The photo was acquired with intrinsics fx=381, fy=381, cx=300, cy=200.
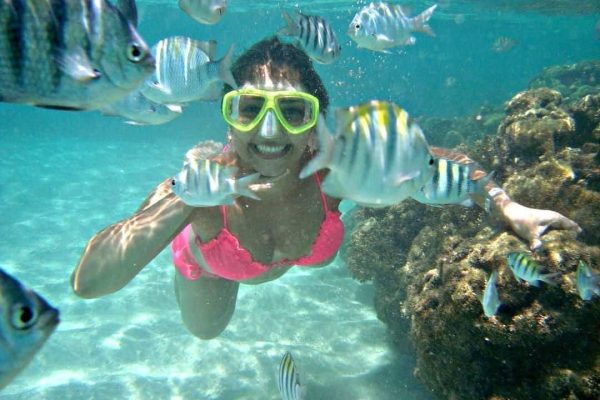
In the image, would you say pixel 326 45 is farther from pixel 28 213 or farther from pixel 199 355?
pixel 28 213

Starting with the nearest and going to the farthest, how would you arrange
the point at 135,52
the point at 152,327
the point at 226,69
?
1. the point at 135,52
2. the point at 226,69
3. the point at 152,327

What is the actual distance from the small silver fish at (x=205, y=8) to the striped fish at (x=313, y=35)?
0.72m

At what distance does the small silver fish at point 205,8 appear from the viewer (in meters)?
4.22

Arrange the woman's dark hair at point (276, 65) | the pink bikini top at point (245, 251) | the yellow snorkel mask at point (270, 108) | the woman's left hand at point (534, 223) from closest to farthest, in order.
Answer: the yellow snorkel mask at point (270, 108) < the woman's dark hair at point (276, 65) < the woman's left hand at point (534, 223) < the pink bikini top at point (245, 251)

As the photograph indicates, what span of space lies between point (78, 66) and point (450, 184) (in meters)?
2.76

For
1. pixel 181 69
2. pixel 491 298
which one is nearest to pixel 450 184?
pixel 491 298

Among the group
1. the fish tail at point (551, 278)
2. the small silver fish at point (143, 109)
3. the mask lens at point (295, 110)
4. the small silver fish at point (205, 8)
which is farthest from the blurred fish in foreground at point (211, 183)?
the fish tail at point (551, 278)

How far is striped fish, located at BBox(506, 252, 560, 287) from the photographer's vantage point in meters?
3.48

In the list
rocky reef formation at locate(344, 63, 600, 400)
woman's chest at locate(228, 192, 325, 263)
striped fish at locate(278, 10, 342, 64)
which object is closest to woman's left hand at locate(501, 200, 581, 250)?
rocky reef formation at locate(344, 63, 600, 400)

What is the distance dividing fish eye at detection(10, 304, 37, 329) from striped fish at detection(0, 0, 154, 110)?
70 cm

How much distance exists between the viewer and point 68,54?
4.42 ft

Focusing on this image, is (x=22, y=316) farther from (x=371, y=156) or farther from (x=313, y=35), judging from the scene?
(x=313, y=35)

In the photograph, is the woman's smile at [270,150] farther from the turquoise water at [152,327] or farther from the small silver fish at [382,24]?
the small silver fish at [382,24]

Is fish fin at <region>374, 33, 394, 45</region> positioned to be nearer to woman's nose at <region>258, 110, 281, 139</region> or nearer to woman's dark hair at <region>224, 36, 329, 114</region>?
woman's dark hair at <region>224, 36, 329, 114</region>
